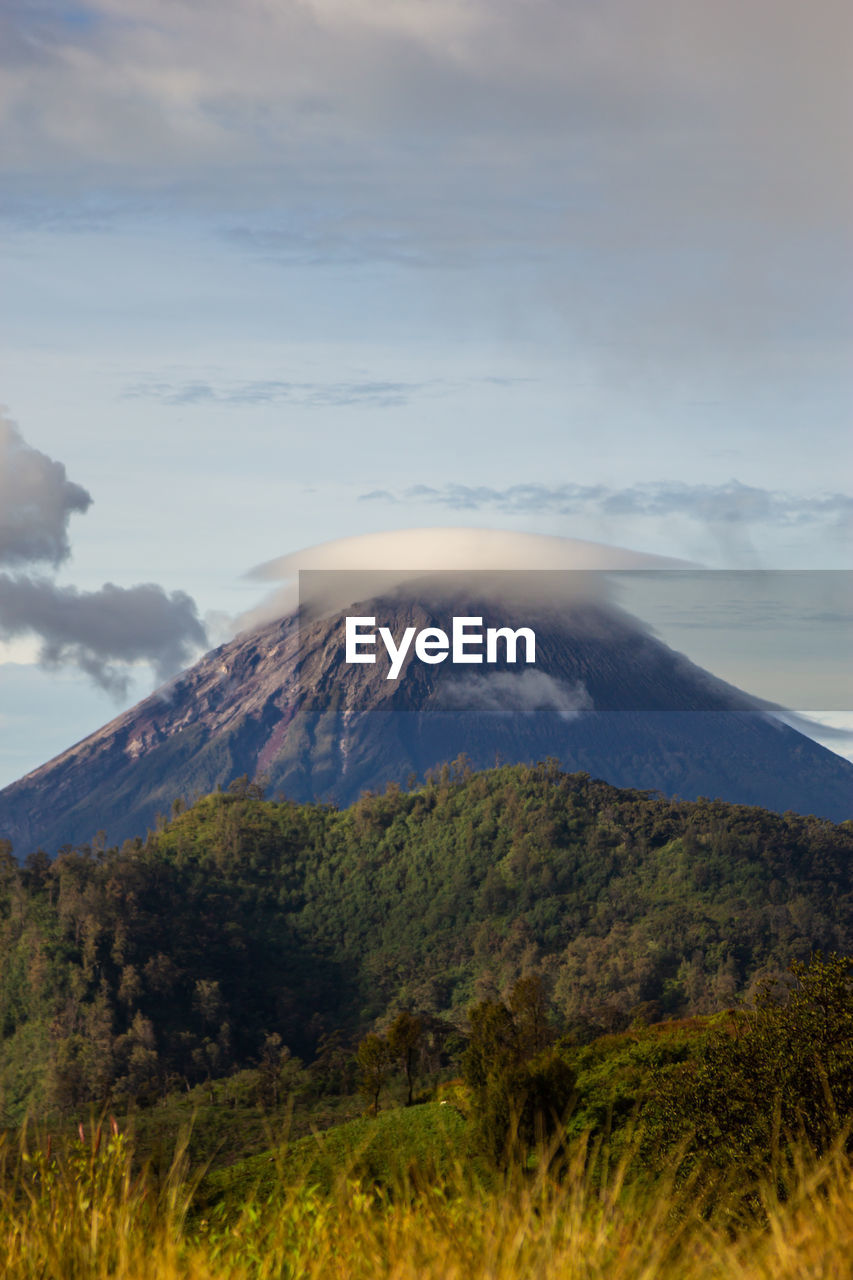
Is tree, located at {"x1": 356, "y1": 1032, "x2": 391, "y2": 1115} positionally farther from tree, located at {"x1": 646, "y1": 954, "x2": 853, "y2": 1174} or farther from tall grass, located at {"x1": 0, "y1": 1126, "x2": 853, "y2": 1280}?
tall grass, located at {"x1": 0, "y1": 1126, "x2": 853, "y2": 1280}

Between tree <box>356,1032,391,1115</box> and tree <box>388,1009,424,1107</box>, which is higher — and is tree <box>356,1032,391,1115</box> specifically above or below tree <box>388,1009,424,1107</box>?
below

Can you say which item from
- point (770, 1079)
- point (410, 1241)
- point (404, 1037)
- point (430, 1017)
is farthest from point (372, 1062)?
point (410, 1241)

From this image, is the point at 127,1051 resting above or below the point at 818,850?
below

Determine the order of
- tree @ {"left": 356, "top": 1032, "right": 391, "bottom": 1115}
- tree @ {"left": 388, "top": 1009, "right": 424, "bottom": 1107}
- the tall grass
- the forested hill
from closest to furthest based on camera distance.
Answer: the tall grass < tree @ {"left": 388, "top": 1009, "right": 424, "bottom": 1107} < tree @ {"left": 356, "top": 1032, "right": 391, "bottom": 1115} < the forested hill

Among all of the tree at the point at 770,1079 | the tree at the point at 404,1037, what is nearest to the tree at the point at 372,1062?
the tree at the point at 404,1037

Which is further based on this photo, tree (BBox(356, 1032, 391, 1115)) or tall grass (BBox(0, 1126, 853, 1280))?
tree (BBox(356, 1032, 391, 1115))

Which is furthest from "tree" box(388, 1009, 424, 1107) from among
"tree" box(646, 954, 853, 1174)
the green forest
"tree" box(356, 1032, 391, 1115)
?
"tree" box(646, 954, 853, 1174)

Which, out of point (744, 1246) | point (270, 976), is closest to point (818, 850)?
point (270, 976)

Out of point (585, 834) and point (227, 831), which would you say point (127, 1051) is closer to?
point (227, 831)

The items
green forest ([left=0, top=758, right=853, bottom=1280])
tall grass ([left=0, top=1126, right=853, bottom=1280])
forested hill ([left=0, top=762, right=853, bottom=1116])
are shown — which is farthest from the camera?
forested hill ([left=0, top=762, right=853, bottom=1116])

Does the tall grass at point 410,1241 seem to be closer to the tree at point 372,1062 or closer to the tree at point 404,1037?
the tree at point 404,1037
